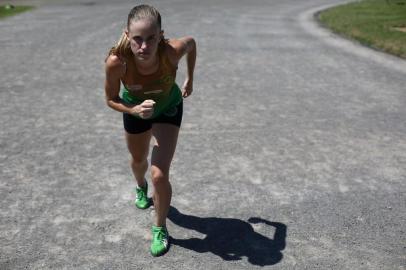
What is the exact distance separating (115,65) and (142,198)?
1.55 m

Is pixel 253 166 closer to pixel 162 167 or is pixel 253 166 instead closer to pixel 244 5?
pixel 162 167

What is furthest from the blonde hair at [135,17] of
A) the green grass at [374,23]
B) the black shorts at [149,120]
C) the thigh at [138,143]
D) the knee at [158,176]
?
the green grass at [374,23]

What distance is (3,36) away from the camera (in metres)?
12.7

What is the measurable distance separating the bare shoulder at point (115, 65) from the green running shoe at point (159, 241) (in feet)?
4.45

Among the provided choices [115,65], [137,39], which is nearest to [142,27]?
[137,39]

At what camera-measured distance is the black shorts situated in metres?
3.89

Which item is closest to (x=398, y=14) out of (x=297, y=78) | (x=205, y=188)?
(x=297, y=78)

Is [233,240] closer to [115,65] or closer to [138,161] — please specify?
[138,161]

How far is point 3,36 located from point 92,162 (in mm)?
8935

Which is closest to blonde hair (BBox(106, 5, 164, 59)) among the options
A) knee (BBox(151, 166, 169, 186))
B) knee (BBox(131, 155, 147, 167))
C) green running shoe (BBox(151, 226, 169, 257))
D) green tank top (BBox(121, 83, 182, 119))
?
green tank top (BBox(121, 83, 182, 119))

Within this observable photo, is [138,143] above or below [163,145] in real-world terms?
below

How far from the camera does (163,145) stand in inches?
149

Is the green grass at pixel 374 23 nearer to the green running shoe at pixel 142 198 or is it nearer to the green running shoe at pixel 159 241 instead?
the green running shoe at pixel 142 198

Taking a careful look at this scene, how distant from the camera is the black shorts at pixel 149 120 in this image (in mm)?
3889
